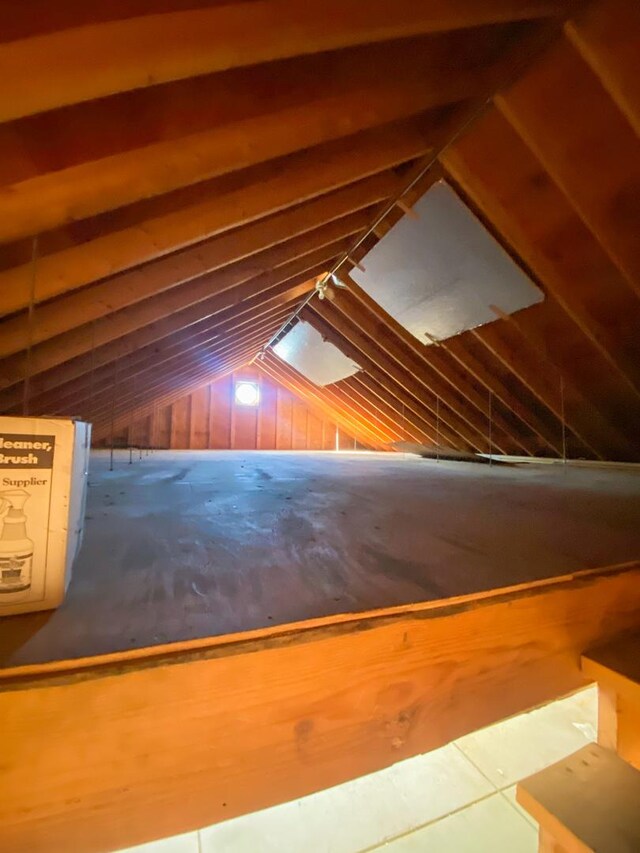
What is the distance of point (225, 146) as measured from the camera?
1.38 m

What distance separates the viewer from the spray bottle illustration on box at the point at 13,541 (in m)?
0.73

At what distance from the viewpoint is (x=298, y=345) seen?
609 centimetres

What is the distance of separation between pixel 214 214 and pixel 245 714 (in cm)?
188

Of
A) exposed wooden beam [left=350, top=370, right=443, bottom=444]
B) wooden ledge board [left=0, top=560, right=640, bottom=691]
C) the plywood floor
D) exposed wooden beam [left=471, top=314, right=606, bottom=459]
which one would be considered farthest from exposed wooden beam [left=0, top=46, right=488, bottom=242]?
exposed wooden beam [left=350, top=370, right=443, bottom=444]

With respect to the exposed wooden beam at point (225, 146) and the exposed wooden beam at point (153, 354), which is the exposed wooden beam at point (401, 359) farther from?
the exposed wooden beam at point (225, 146)

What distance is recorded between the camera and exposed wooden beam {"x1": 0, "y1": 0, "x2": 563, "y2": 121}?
875 millimetres

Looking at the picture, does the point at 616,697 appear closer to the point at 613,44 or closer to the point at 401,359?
the point at 613,44

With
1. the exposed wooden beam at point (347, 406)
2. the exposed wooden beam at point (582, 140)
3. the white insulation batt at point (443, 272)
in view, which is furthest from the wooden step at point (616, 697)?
the exposed wooden beam at point (347, 406)

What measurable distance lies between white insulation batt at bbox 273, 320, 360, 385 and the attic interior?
6.40 ft

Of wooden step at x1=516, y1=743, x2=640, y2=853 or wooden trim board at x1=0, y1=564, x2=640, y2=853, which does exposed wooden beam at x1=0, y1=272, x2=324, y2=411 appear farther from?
wooden step at x1=516, y1=743, x2=640, y2=853

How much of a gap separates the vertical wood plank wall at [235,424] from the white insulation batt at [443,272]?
591 cm

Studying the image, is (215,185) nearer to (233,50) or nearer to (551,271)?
(233,50)

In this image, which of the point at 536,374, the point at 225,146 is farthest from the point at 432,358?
the point at 225,146

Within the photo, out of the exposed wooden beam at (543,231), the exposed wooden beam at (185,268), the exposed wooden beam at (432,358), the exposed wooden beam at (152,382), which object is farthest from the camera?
the exposed wooden beam at (152,382)
